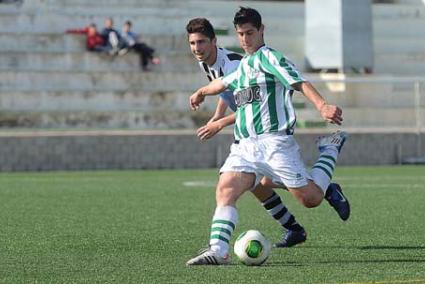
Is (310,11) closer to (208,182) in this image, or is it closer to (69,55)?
(69,55)

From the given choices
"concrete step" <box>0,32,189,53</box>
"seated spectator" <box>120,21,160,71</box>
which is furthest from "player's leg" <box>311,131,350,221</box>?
"concrete step" <box>0,32,189,53</box>

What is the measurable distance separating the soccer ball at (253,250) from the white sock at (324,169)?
2.46ft

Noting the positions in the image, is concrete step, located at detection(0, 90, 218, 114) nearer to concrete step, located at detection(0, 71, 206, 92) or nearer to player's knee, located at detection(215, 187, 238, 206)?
concrete step, located at detection(0, 71, 206, 92)

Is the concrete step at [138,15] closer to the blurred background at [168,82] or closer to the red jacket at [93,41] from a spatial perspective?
the blurred background at [168,82]

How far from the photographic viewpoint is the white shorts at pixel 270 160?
305 inches

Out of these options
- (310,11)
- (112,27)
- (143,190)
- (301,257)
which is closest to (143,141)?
(143,190)

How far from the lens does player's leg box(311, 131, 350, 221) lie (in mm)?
8234

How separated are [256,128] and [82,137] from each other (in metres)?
11.0

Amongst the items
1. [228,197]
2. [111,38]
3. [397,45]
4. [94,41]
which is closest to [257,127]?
[228,197]

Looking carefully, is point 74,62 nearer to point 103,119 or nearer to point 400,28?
point 103,119

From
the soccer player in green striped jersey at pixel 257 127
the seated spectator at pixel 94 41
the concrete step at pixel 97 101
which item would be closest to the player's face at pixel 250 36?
the soccer player in green striped jersey at pixel 257 127

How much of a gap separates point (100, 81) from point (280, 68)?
15.8 m

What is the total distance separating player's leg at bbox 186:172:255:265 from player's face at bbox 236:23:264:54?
0.80m

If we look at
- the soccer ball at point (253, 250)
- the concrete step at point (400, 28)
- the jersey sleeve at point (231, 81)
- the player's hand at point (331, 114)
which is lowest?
the concrete step at point (400, 28)
